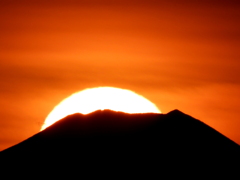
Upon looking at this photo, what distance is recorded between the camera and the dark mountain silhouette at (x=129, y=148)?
18.1 metres

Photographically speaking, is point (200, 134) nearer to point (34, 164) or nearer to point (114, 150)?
point (114, 150)

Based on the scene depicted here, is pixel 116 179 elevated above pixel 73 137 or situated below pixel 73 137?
below

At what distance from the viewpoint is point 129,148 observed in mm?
18656

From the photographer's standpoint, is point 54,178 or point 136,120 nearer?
point 54,178

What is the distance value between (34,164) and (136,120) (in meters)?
3.41

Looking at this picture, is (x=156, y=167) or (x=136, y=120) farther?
(x=136, y=120)

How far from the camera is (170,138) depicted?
60.8ft

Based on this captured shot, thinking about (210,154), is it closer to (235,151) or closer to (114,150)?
(235,151)

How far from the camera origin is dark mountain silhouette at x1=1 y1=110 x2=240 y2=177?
1809cm

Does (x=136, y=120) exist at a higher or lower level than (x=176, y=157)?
higher

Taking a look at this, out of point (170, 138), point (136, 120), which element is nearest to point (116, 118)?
point (136, 120)

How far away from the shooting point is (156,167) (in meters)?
18.0

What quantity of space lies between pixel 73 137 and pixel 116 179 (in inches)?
90.3

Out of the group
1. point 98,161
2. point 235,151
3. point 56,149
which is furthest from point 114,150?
point 235,151
